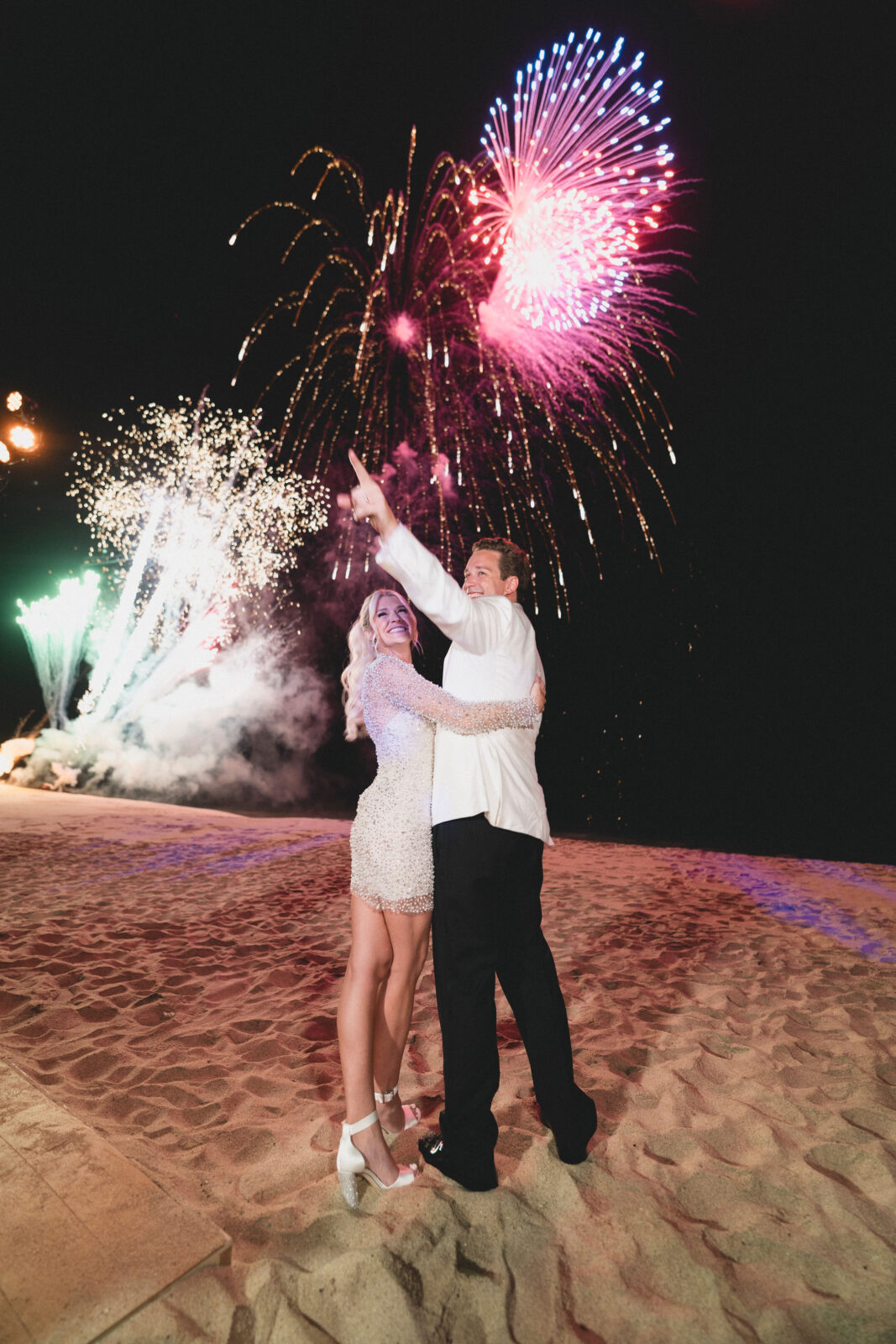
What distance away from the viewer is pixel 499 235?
888 centimetres

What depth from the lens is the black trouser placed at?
6.73 ft

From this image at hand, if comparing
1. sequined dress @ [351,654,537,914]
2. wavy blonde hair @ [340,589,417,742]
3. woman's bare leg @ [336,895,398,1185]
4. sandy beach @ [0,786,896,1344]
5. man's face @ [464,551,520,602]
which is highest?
man's face @ [464,551,520,602]

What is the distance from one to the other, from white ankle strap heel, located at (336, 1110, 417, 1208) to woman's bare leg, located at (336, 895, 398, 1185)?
0.05ft

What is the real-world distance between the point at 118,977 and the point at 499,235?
31.4 ft

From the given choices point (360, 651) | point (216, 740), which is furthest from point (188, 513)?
point (360, 651)

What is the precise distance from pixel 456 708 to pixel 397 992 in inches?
40.9

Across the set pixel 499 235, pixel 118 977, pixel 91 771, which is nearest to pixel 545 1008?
pixel 118 977

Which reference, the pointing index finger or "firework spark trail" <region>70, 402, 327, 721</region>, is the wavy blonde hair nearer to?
the pointing index finger

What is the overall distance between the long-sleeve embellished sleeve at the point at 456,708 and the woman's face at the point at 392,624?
10.2 inches

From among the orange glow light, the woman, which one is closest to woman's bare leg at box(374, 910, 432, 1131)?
the woman

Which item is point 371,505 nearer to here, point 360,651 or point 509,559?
point 509,559

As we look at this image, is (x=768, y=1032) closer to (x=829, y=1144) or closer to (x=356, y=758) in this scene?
(x=829, y=1144)

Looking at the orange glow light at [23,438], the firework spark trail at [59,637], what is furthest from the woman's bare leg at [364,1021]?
the firework spark trail at [59,637]

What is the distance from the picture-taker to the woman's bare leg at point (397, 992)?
2291 mm
